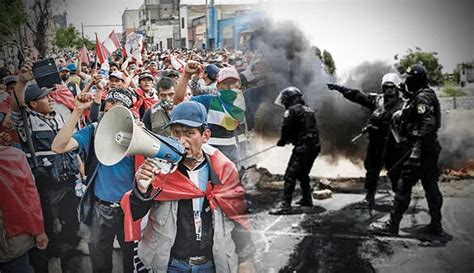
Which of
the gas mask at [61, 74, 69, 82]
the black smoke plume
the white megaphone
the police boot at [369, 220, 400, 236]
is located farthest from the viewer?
the gas mask at [61, 74, 69, 82]

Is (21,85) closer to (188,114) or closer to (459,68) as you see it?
(188,114)

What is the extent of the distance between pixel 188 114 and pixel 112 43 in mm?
780

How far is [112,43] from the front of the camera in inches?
153

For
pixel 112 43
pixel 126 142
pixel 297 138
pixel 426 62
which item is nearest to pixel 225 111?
pixel 297 138

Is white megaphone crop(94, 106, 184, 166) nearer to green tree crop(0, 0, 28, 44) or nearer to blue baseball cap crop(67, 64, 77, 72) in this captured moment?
blue baseball cap crop(67, 64, 77, 72)

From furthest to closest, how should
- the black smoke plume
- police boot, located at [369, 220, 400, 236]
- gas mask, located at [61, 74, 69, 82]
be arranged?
gas mask, located at [61, 74, 69, 82]
police boot, located at [369, 220, 400, 236]
the black smoke plume

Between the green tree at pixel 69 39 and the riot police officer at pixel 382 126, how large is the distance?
1.67 m

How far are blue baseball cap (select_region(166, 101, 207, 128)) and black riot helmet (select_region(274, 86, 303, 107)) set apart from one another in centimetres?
49

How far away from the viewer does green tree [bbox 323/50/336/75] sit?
362 cm

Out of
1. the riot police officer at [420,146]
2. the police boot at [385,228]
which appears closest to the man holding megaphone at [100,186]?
the police boot at [385,228]

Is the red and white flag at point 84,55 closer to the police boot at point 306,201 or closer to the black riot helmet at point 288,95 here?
the black riot helmet at point 288,95

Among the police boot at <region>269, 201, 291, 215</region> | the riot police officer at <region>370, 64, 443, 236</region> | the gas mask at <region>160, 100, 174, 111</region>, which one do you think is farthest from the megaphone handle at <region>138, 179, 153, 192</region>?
the riot police officer at <region>370, 64, 443, 236</region>

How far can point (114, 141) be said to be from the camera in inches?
140

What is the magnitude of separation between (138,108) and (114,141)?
317mm
